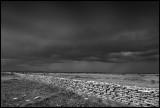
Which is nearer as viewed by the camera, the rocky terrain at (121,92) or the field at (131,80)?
the rocky terrain at (121,92)

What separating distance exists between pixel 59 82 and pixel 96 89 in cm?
656

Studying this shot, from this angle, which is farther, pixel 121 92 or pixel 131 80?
pixel 131 80

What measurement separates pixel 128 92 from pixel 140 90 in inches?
32.0

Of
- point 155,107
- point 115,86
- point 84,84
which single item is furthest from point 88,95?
point 155,107

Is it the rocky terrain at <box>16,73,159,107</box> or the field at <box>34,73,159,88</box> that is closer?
the rocky terrain at <box>16,73,159,107</box>

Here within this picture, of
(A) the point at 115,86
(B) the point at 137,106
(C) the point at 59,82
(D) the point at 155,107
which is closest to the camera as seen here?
(D) the point at 155,107

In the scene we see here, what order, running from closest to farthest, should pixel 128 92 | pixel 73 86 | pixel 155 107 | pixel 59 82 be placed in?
pixel 155 107 < pixel 128 92 < pixel 73 86 < pixel 59 82

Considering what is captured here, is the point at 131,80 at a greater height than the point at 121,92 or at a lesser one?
lesser

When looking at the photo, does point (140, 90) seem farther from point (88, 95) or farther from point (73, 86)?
point (73, 86)

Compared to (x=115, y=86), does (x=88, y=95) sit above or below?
below

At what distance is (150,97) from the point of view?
7512 millimetres

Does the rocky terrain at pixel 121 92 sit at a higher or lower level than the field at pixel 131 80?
higher

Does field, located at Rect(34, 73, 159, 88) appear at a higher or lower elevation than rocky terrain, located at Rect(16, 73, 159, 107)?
lower

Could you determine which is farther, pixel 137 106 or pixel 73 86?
pixel 73 86
